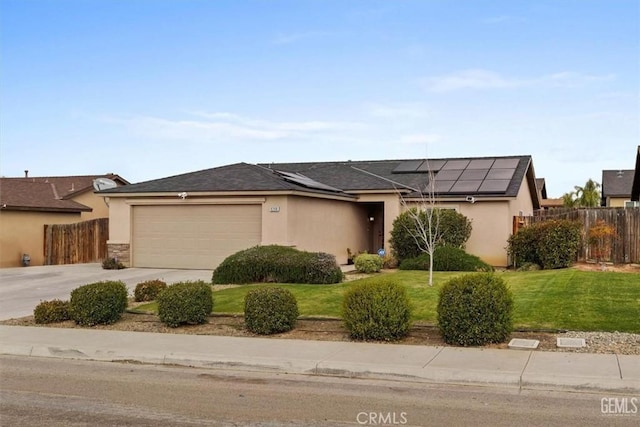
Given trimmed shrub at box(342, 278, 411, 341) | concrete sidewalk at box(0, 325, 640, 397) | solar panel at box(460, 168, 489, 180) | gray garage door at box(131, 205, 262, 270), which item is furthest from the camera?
solar panel at box(460, 168, 489, 180)

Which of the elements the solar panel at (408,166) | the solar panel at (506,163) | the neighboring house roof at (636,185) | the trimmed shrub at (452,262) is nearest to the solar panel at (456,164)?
the solar panel at (506,163)

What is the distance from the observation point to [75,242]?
2706 cm

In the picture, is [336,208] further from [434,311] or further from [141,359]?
[141,359]

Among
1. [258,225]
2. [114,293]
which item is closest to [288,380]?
[114,293]

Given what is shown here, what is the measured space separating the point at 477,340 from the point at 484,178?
16.5 m

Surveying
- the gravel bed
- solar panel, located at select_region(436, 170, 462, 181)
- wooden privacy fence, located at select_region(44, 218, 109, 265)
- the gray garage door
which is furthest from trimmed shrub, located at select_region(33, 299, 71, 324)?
solar panel, located at select_region(436, 170, 462, 181)

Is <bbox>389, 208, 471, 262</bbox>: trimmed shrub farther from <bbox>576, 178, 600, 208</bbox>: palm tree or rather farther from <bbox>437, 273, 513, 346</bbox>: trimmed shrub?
<bbox>576, 178, 600, 208</bbox>: palm tree

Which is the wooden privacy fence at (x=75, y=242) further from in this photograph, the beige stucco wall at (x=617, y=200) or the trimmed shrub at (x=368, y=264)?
the beige stucco wall at (x=617, y=200)

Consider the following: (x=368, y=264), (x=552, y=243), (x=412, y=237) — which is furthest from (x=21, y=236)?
(x=552, y=243)

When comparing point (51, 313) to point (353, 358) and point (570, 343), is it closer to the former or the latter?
point (353, 358)

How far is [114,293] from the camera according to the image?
41.7ft

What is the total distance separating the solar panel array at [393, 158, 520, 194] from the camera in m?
24.7

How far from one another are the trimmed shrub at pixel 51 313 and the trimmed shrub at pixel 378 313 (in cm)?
597

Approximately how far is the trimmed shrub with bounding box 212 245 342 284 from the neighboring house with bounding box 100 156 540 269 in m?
2.91
